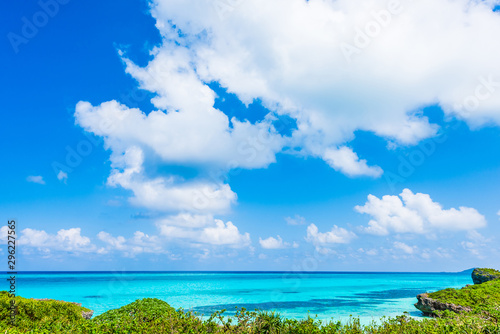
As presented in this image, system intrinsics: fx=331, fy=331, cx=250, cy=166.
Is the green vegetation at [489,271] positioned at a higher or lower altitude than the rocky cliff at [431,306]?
higher

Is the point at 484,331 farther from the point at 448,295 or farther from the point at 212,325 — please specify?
the point at 448,295

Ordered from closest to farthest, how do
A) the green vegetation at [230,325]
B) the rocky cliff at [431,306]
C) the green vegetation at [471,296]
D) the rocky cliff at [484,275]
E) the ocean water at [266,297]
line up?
1. the green vegetation at [230,325]
2. the rocky cliff at [431,306]
3. the green vegetation at [471,296]
4. the ocean water at [266,297]
5. the rocky cliff at [484,275]

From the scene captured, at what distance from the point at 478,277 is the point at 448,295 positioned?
16.2m

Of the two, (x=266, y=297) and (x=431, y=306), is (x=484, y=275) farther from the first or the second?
(x=266, y=297)

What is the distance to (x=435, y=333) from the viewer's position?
8.84m

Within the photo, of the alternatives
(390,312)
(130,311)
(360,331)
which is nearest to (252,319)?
(360,331)

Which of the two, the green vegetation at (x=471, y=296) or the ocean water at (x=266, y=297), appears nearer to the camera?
the green vegetation at (x=471, y=296)

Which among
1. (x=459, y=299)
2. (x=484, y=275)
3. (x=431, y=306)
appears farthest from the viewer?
(x=484, y=275)

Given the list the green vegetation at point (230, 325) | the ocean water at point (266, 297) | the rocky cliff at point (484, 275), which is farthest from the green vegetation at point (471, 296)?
the green vegetation at point (230, 325)

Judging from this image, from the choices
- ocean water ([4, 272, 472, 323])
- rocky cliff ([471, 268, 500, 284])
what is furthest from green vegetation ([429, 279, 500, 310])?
rocky cliff ([471, 268, 500, 284])

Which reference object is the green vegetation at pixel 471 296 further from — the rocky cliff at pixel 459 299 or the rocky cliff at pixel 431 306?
the rocky cliff at pixel 431 306

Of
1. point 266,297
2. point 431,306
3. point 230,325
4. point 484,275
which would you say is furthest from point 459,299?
point 266,297

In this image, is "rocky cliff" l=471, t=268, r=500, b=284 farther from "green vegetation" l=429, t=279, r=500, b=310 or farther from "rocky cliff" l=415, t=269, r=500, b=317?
"green vegetation" l=429, t=279, r=500, b=310

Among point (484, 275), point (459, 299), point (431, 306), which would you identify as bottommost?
point (431, 306)
